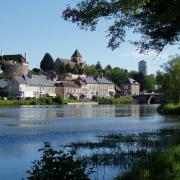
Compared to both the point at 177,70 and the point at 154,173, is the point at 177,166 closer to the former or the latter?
the point at 154,173

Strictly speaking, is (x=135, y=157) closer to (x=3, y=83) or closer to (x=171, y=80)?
(x=171, y=80)

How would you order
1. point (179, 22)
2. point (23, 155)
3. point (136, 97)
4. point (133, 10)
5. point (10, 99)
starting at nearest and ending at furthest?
point (133, 10) → point (179, 22) → point (23, 155) → point (10, 99) → point (136, 97)

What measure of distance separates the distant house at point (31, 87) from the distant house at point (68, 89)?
17.1 ft

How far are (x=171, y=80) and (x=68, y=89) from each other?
380 ft

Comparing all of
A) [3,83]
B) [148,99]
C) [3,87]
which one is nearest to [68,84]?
[148,99]

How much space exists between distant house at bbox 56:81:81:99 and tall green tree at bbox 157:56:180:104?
106 meters

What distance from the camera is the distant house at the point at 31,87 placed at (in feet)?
518

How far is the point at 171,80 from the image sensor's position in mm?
76500

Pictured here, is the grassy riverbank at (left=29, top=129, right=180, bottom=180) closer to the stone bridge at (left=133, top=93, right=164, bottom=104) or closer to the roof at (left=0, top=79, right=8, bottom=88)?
the roof at (left=0, top=79, right=8, bottom=88)

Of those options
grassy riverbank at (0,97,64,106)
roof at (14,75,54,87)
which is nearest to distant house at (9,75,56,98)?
roof at (14,75,54,87)

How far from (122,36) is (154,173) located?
5041 mm

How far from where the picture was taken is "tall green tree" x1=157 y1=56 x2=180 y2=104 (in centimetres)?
7612

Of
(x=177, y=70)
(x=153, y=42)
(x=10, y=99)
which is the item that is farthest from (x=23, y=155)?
(x=10, y=99)

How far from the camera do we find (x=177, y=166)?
611 inches
